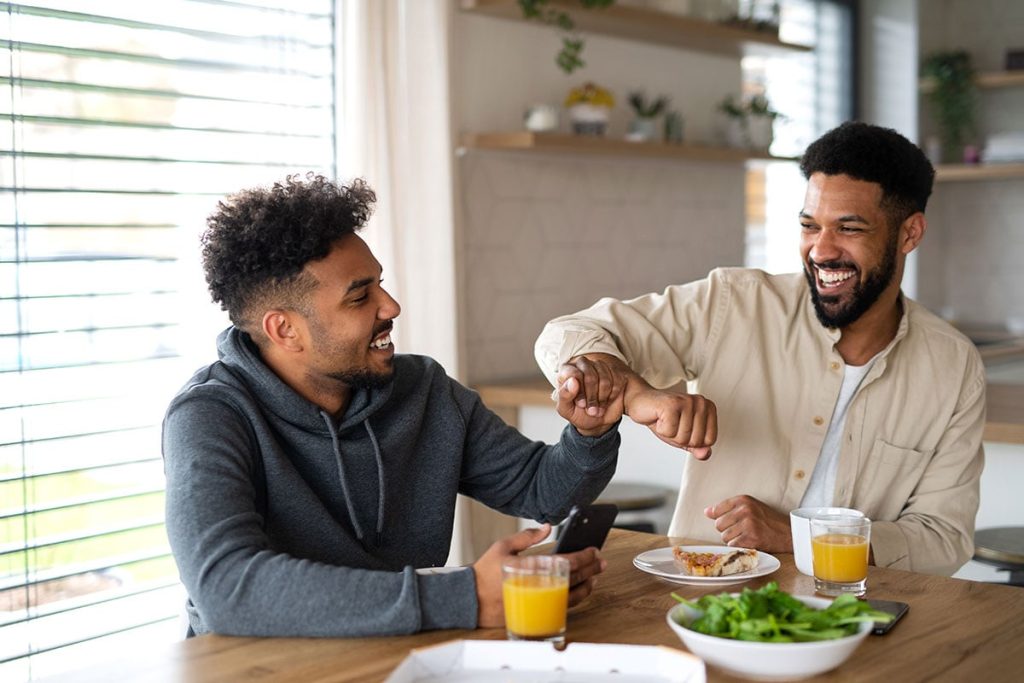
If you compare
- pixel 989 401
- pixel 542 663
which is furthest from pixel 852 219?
pixel 542 663

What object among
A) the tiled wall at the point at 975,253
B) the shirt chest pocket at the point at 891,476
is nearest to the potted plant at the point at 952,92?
the tiled wall at the point at 975,253

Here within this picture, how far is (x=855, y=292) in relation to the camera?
2273 mm

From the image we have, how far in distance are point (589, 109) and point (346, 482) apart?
2.21 metres

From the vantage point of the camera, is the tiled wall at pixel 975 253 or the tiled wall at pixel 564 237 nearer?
the tiled wall at pixel 564 237

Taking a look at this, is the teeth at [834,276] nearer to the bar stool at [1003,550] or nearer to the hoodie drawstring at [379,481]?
the bar stool at [1003,550]

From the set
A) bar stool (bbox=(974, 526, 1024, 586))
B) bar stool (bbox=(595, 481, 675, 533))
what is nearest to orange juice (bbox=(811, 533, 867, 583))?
bar stool (bbox=(974, 526, 1024, 586))

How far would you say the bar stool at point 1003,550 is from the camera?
2.63 metres

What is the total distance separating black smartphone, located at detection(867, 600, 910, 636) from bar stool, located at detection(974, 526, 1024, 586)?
3.69 feet

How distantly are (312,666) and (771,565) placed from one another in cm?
74

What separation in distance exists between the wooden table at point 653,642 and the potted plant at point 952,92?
13.8ft

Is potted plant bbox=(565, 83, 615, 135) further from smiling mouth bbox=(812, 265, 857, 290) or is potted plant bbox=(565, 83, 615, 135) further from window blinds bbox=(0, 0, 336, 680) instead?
smiling mouth bbox=(812, 265, 857, 290)

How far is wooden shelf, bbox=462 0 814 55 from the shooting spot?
11.8 ft

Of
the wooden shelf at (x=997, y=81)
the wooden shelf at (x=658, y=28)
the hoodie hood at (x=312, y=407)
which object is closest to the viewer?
the hoodie hood at (x=312, y=407)

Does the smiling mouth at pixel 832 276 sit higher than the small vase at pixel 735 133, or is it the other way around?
the small vase at pixel 735 133
